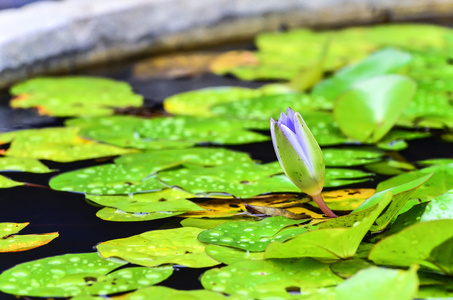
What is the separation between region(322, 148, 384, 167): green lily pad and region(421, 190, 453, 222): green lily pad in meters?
0.40

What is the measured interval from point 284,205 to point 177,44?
5.09 ft

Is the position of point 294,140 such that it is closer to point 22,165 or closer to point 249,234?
point 249,234

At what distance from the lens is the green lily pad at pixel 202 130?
139 cm

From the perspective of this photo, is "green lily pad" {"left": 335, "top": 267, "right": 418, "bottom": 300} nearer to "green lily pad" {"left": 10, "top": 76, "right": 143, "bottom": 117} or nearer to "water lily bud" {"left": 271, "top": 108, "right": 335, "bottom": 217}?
"water lily bud" {"left": 271, "top": 108, "right": 335, "bottom": 217}

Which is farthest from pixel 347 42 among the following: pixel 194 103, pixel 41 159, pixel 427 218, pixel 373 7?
pixel 427 218

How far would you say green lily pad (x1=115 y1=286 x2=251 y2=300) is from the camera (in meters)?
0.72

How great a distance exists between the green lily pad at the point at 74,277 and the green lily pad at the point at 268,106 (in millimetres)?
823

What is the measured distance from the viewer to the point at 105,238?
0.91m

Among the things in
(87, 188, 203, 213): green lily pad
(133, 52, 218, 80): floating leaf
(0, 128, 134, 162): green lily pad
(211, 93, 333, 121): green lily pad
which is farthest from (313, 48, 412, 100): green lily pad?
(87, 188, 203, 213): green lily pad

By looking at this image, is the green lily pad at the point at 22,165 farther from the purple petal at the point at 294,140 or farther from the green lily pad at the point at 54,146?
the purple petal at the point at 294,140

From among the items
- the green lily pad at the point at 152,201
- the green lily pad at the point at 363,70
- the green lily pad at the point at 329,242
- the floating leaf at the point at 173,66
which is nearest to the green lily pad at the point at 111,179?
the green lily pad at the point at 152,201

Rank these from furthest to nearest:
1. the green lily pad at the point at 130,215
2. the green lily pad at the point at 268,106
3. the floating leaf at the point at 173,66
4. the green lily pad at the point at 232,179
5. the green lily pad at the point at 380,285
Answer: the floating leaf at the point at 173,66 → the green lily pad at the point at 268,106 → the green lily pad at the point at 232,179 → the green lily pad at the point at 130,215 → the green lily pad at the point at 380,285

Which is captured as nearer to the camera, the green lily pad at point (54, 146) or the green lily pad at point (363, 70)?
the green lily pad at point (54, 146)

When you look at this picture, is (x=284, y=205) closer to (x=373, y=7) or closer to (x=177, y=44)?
(x=177, y=44)
